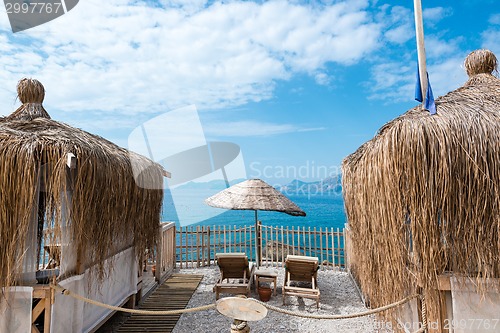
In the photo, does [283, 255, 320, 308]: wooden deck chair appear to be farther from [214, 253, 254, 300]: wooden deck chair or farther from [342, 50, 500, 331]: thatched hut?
[342, 50, 500, 331]: thatched hut

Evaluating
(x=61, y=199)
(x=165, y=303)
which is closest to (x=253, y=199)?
(x=165, y=303)

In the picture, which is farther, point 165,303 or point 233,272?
point 233,272

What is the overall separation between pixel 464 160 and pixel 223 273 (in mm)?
5494

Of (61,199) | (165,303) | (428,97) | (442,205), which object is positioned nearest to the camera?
(442,205)

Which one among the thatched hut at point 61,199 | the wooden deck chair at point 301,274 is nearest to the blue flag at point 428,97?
the wooden deck chair at point 301,274

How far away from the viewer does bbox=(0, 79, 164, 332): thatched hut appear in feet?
11.1

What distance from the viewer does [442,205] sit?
109 inches

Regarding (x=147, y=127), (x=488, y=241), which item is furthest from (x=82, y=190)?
(x=488, y=241)

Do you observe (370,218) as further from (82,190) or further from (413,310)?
(82,190)

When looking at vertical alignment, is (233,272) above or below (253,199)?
below

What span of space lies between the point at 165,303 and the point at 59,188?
399cm

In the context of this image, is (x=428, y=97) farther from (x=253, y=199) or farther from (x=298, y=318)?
(x=253, y=199)

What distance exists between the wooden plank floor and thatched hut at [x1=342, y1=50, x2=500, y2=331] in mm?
4196

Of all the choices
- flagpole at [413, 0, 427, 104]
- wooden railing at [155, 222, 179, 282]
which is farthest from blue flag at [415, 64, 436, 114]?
wooden railing at [155, 222, 179, 282]
